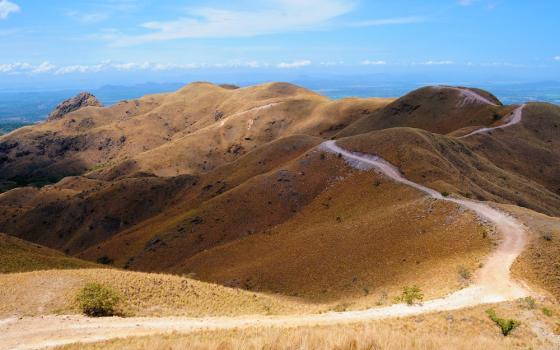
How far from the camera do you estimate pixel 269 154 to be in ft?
317

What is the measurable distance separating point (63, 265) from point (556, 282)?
43.2 metres

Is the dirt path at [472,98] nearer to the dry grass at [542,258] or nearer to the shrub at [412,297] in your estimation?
the dry grass at [542,258]

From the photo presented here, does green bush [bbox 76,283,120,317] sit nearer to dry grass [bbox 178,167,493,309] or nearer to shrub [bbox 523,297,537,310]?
dry grass [bbox 178,167,493,309]

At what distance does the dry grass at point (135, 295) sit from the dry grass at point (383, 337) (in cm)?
707

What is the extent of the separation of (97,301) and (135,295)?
3.37 m

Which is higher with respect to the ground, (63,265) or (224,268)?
(63,265)

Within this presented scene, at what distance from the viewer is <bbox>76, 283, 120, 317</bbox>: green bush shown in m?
23.1

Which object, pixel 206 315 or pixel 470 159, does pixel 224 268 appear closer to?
pixel 206 315

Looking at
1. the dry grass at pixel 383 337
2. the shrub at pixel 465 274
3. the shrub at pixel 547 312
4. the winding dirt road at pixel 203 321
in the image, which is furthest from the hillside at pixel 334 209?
the dry grass at pixel 383 337

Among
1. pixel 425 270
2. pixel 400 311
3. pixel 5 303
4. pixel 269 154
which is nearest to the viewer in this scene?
pixel 400 311

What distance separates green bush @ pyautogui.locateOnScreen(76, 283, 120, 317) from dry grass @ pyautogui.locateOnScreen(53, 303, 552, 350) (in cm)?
553

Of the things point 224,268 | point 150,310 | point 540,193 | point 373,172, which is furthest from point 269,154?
point 150,310

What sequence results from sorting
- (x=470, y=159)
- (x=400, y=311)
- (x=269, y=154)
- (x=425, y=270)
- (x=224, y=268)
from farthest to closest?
1. (x=269, y=154)
2. (x=470, y=159)
3. (x=224, y=268)
4. (x=425, y=270)
5. (x=400, y=311)

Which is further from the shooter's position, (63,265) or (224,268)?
(224,268)
